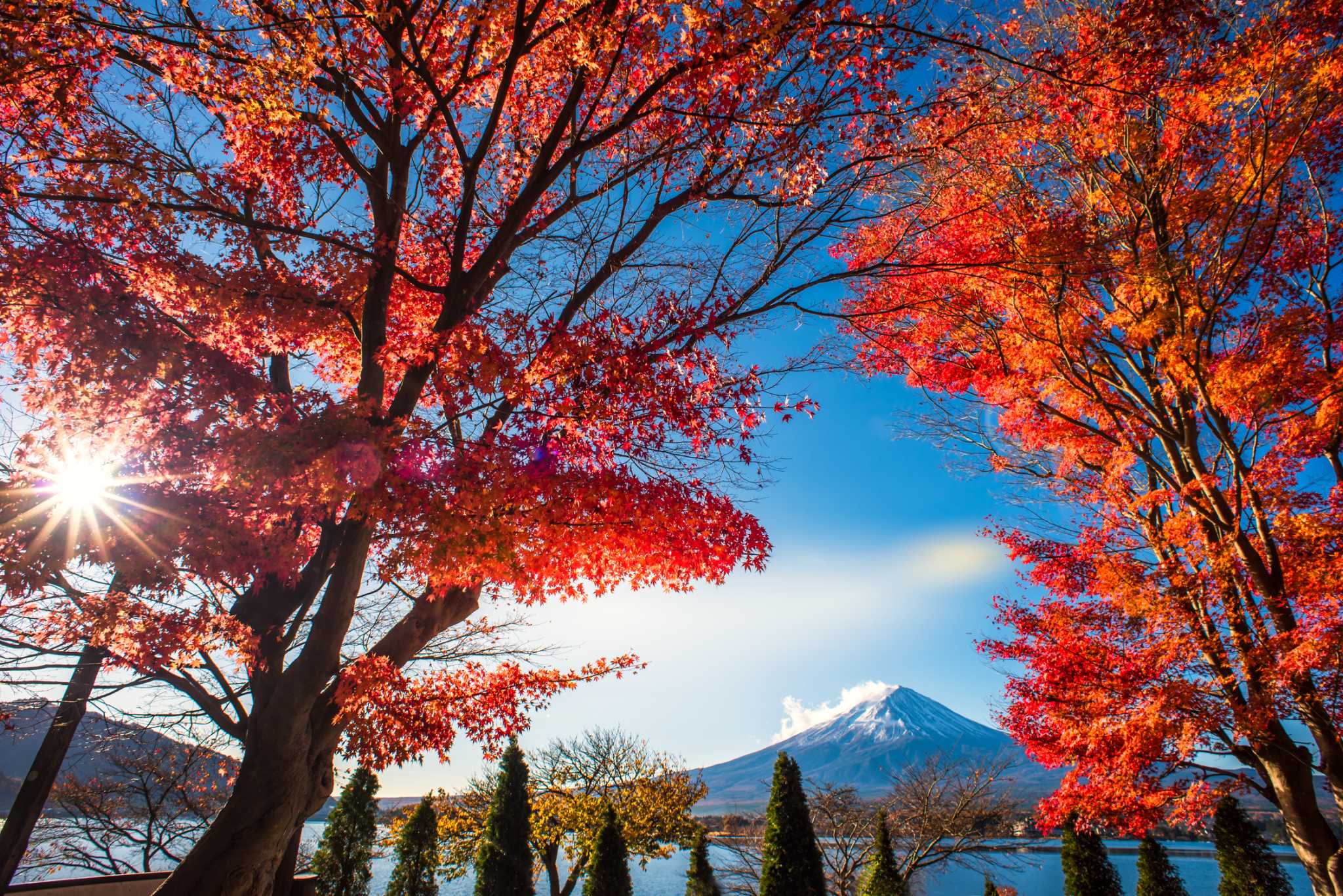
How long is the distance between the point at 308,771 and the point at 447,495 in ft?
8.09

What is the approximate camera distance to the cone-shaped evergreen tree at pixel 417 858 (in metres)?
18.3

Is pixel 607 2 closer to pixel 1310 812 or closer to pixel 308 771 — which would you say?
pixel 308 771

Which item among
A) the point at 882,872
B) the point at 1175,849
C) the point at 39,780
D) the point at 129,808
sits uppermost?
the point at 39,780

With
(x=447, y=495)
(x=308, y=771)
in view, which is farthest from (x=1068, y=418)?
(x=308, y=771)

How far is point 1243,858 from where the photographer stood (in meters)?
14.8

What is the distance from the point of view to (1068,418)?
7832 mm

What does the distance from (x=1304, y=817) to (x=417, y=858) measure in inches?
838

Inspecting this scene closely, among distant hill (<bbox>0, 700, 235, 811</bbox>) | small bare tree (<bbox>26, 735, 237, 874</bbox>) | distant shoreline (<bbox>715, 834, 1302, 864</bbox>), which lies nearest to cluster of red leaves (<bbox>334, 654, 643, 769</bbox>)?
distant hill (<bbox>0, 700, 235, 811</bbox>)

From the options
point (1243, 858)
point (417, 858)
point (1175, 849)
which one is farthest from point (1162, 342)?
point (1175, 849)

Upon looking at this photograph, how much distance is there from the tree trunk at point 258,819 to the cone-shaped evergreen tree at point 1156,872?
1983 cm

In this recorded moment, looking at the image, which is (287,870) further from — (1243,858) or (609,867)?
(1243,858)

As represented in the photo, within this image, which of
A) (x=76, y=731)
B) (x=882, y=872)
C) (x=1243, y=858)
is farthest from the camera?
(x=1243, y=858)

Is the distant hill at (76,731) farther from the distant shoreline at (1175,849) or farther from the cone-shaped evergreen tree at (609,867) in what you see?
the distant shoreline at (1175,849)

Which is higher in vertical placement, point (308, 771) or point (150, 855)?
point (308, 771)
